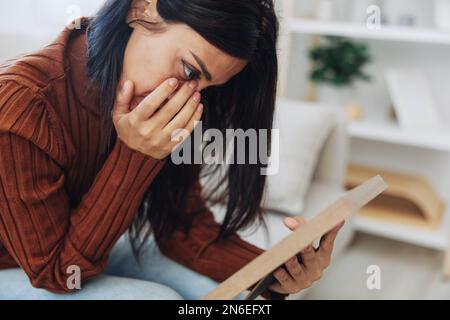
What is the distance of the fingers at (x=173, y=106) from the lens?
65 centimetres

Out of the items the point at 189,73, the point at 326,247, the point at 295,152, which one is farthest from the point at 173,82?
the point at 295,152

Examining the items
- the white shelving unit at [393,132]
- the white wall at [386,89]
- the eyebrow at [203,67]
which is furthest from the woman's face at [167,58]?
the white wall at [386,89]

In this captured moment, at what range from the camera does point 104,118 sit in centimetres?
67

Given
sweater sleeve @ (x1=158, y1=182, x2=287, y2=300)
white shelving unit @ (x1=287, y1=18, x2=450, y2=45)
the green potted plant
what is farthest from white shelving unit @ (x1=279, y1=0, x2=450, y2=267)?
sweater sleeve @ (x1=158, y1=182, x2=287, y2=300)

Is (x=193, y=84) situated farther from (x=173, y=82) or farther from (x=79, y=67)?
(x=79, y=67)

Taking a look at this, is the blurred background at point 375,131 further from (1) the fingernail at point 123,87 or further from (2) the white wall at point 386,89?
(1) the fingernail at point 123,87

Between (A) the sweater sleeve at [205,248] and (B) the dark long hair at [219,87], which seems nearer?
(B) the dark long hair at [219,87]

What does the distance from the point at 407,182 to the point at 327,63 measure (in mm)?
447

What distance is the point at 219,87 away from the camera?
729 mm

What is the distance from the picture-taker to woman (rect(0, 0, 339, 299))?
2.05 ft

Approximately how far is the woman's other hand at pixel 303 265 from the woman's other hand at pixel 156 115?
0.59 feet

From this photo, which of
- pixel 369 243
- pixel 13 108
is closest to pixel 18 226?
pixel 13 108

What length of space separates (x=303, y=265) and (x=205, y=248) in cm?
21

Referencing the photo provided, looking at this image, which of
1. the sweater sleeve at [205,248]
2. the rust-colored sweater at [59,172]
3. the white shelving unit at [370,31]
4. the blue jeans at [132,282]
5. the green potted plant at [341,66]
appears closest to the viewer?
the rust-colored sweater at [59,172]
